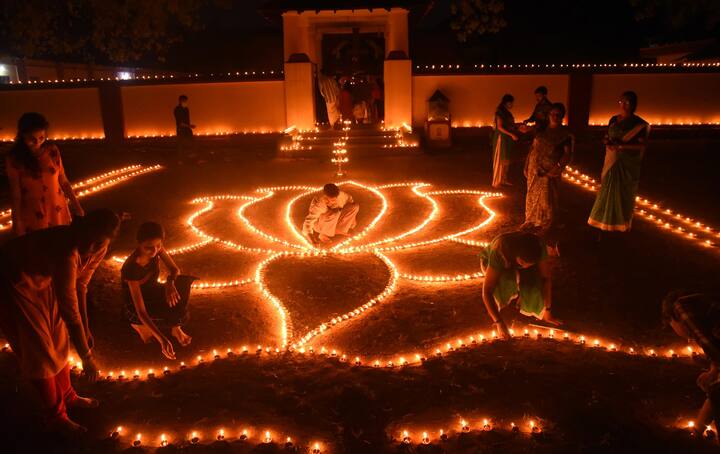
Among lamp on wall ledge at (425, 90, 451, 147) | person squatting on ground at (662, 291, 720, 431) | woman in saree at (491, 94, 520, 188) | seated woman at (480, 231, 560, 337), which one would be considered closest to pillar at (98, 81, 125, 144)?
lamp on wall ledge at (425, 90, 451, 147)

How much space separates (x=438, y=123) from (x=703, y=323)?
12.7 m

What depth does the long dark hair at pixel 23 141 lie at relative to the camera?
4.41 metres

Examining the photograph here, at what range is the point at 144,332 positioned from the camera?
15.7 feet

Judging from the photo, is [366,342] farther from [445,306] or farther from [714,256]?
[714,256]

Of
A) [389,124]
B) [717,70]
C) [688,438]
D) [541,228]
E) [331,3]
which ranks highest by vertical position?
[331,3]

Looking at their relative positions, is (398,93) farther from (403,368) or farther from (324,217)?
(403,368)

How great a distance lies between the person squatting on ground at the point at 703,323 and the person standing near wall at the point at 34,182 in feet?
16.3

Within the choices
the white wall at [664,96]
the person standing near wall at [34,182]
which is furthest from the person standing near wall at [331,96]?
the person standing near wall at [34,182]

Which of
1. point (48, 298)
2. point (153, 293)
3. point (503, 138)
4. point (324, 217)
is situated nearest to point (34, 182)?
point (153, 293)

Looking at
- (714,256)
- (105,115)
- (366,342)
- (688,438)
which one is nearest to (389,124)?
(105,115)

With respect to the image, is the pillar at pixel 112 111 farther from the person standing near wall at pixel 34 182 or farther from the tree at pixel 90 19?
the person standing near wall at pixel 34 182

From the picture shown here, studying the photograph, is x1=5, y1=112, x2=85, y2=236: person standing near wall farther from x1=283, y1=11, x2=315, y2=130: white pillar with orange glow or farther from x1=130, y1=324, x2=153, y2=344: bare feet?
x1=283, y1=11, x2=315, y2=130: white pillar with orange glow

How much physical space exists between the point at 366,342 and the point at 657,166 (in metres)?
10.2

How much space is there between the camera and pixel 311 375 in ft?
14.2
